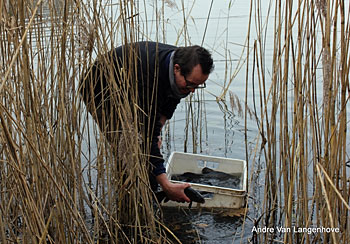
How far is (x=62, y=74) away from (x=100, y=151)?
0.57m

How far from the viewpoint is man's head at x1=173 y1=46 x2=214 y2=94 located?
2625 millimetres

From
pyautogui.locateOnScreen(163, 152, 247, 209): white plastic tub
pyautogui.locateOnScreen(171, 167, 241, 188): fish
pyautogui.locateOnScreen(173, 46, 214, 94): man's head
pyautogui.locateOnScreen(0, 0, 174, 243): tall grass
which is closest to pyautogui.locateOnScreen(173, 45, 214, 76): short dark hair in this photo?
pyautogui.locateOnScreen(173, 46, 214, 94): man's head

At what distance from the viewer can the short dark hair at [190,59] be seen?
2623mm

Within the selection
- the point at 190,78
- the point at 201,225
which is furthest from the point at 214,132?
the point at 190,78

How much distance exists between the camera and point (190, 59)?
2625 millimetres

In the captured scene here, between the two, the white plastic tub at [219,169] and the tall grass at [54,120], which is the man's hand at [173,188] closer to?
the white plastic tub at [219,169]

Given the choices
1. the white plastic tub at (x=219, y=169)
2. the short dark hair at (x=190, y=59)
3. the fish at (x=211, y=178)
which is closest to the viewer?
the short dark hair at (x=190, y=59)

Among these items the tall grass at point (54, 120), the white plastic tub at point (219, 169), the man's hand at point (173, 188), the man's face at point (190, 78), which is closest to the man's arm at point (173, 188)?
the man's hand at point (173, 188)

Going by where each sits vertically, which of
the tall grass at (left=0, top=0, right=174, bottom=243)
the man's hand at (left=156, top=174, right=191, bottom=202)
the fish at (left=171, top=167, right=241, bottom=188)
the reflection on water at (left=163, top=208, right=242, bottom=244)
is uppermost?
the tall grass at (left=0, top=0, right=174, bottom=243)

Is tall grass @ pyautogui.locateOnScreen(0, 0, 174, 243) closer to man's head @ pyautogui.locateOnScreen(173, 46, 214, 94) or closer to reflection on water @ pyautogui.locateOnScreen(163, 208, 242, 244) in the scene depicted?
man's head @ pyautogui.locateOnScreen(173, 46, 214, 94)

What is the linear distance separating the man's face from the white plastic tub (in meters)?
0.66

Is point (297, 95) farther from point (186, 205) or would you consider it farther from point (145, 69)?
point (186, 205)

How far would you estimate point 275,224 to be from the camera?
279 cm

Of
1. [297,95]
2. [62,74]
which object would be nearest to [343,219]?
[297,95]
